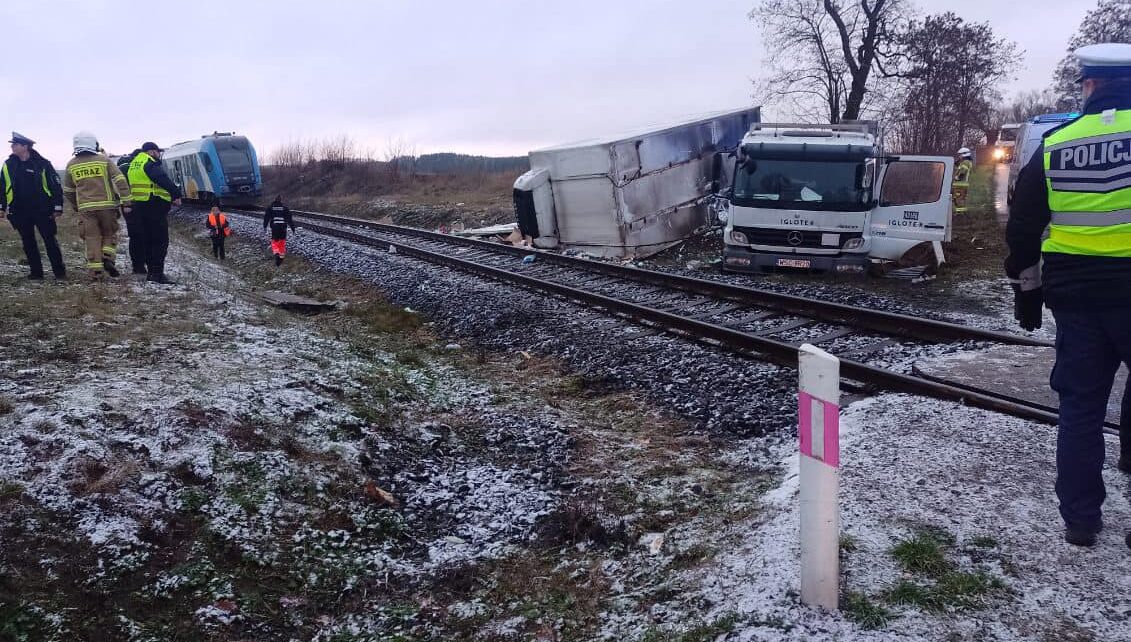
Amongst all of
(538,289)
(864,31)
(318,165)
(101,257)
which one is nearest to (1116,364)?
(538,289)

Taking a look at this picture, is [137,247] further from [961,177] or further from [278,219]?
[961,177]

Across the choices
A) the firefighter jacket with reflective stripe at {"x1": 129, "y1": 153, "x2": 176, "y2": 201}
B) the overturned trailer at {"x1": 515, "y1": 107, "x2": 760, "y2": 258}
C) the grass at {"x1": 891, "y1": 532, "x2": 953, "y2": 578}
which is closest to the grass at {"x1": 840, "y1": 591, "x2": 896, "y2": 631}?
the grass at {"x1": 891, "y1": 532, "x2": 953, "y2": 578}

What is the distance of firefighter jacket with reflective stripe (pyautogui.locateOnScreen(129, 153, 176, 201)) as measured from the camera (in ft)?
30.2

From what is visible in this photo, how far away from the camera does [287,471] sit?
4.37 metres

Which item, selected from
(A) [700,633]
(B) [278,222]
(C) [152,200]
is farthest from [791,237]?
(B) [278,222]

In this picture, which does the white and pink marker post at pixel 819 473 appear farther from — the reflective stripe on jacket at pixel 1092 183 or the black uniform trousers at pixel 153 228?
the black uniform trousers at pixel 153 228

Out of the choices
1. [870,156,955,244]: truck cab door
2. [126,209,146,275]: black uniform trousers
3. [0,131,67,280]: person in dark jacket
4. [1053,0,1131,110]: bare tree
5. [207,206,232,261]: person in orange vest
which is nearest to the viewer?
[0,131,67,280]: person in dark jacket

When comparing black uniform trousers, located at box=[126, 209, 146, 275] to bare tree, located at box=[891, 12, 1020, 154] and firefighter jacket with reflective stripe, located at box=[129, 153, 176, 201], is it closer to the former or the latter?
firefighter jacket with reflective stripe, located at box=[129, 153, 176, 201]

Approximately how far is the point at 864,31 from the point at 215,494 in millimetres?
28220

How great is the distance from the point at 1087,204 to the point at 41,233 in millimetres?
10938

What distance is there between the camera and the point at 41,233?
916cm

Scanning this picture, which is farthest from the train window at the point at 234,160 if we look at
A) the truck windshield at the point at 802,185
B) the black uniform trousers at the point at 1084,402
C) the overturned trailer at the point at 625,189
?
the black uniform trousers at the point at 1084,402

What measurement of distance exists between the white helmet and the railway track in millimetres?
5817

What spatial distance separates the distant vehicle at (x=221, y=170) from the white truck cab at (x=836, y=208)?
83.2ft
